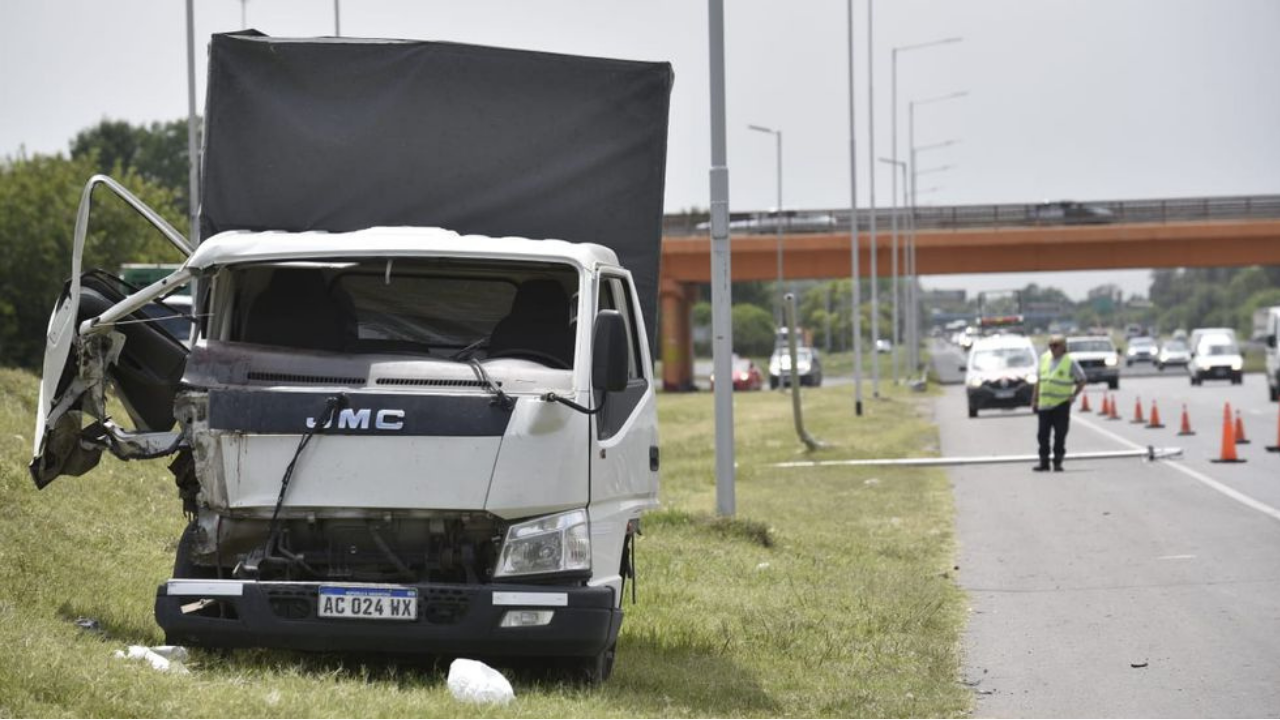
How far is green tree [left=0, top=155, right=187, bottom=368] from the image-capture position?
160 ft

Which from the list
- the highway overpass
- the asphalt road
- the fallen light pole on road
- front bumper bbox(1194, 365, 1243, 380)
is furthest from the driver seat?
the highway overpass

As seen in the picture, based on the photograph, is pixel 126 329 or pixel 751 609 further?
pixel 751 609

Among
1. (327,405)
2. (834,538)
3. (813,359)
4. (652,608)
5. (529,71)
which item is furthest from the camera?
(813,359)

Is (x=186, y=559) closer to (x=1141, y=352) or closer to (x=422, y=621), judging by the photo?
(x=422, y=621)

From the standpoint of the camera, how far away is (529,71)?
1102 centimetres

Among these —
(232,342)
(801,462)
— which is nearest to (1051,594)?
(232,342)

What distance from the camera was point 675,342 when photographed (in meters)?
80.7

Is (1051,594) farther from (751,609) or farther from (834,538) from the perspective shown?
(834,538)

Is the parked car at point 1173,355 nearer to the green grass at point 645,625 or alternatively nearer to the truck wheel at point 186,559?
the green grass at point 645,625

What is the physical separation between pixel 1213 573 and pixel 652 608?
4.69 metres

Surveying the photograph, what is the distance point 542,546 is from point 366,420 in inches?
39.1

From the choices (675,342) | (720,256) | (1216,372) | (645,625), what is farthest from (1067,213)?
(645,625)

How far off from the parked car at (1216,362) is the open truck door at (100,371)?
187ft

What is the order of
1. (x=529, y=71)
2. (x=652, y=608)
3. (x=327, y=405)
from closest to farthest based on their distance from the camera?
(x=327, y=405), (x=529, y=71), (x=652, y=608)
